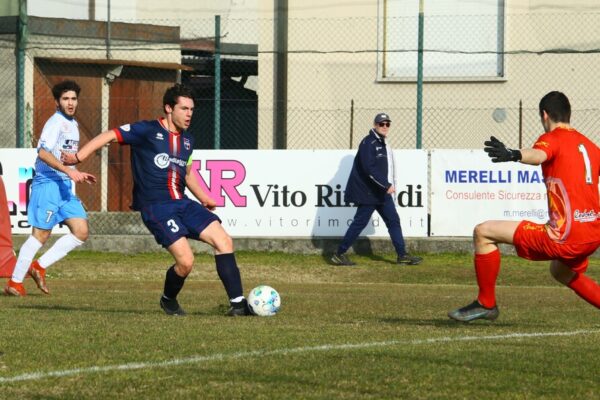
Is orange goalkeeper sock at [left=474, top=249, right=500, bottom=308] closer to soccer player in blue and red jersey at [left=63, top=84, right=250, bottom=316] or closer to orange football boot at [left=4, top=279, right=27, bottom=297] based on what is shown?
soccer player in blue and red jersey at [left=63, top=84, right=250, bottom=316]

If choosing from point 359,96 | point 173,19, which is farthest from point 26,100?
→ point 359,96

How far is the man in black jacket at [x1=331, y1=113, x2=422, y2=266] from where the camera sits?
18391mm

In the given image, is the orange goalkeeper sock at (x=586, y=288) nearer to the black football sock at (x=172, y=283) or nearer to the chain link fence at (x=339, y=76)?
the black football sock at (x=172, y=283)

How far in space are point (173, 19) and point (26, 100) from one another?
4514 mm

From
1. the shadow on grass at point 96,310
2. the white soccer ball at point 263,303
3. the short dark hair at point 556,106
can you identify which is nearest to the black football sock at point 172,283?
the shadow on grass at point 96,310

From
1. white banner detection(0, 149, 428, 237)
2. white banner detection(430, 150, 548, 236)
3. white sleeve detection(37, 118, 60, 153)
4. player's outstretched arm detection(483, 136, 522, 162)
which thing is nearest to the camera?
player's outstretched arm detection(483, 136, 522, 162)

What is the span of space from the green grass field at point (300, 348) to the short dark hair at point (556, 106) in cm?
156

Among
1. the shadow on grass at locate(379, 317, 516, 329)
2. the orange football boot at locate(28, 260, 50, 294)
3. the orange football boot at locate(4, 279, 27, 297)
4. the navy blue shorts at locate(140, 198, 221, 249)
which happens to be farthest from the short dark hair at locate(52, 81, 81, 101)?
the shadow on grass at locate(379, 317, 516, 329)

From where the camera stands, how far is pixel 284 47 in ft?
81.6

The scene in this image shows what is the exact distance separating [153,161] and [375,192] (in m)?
8.32

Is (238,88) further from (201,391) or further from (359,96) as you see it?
(201,391)

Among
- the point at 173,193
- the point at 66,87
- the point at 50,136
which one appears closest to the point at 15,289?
the point at 50,136

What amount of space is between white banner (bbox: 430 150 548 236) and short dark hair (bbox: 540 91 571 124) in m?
9.76

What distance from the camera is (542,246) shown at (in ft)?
30.1
